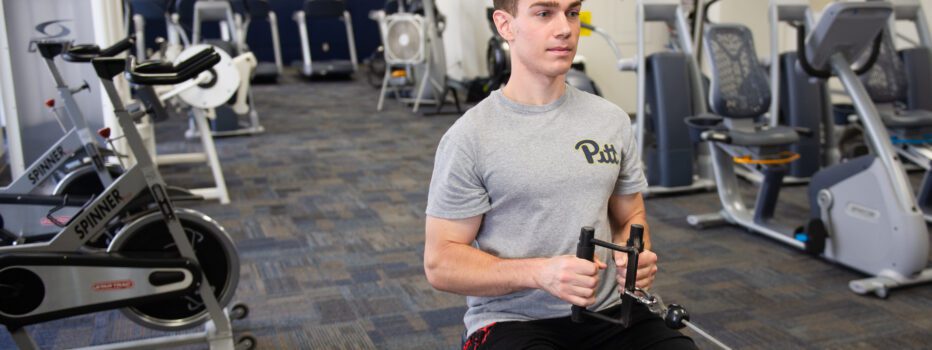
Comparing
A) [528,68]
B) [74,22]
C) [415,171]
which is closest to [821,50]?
[528,68]

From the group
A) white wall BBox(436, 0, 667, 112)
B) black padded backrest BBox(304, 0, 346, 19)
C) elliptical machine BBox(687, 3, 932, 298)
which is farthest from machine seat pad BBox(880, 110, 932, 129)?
black padded backrest BBox(304, 0, 346, 19)

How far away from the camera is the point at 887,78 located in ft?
13.7

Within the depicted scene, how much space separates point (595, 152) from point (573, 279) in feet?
0.92

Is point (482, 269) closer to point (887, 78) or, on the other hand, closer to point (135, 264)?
point (135, 264)

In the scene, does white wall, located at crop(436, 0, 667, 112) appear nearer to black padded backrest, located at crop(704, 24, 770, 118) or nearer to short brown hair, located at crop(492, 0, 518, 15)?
black padded backrest, located at crop(704, 24, 770, 118)

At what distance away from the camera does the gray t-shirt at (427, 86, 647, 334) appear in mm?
1441

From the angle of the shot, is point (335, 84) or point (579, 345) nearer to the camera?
point (579, 345)

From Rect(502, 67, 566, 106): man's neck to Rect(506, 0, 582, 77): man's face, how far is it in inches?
1.5

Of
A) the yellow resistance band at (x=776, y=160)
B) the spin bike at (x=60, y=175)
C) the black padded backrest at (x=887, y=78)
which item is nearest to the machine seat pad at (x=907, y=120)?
the black padded backrest at (x=887, y=78)

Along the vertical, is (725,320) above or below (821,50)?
below

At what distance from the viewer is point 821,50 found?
10.8ft

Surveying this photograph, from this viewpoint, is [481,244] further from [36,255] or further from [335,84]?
[335,84]

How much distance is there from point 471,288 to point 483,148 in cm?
23

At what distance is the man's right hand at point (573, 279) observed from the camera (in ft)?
4.17
